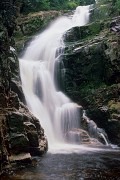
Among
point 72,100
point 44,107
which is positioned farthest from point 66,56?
point 44,107

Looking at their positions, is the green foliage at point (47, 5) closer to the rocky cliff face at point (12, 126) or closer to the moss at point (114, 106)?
the moss at point (114, 106)

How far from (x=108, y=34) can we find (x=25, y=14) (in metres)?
20.0

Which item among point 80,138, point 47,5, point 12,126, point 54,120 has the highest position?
point 47,5

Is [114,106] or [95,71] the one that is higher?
[95,71]

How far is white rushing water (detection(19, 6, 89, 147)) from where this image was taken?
94.9 ft

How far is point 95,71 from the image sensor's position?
35.4m

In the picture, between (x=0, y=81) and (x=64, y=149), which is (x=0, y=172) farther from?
(x=64, y=149)

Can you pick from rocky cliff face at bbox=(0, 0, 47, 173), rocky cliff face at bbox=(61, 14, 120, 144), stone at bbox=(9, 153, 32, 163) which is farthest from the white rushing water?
A: stone at bbox=(9, 153, 32, 163)

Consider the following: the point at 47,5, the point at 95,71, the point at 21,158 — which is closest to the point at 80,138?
the point at 21,158

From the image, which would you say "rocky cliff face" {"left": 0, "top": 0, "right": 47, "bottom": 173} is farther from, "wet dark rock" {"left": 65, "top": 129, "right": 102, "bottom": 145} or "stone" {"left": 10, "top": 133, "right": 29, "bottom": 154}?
"wet dark rock" {"left": 65, "top": 129, "right": 102, "bottom": 145}

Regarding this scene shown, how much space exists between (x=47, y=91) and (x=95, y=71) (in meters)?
5.67

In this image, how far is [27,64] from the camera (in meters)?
35.3

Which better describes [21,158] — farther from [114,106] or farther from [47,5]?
[47,5]

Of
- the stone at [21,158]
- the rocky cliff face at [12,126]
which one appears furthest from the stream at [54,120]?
the rocky cliff face at [12,126]
